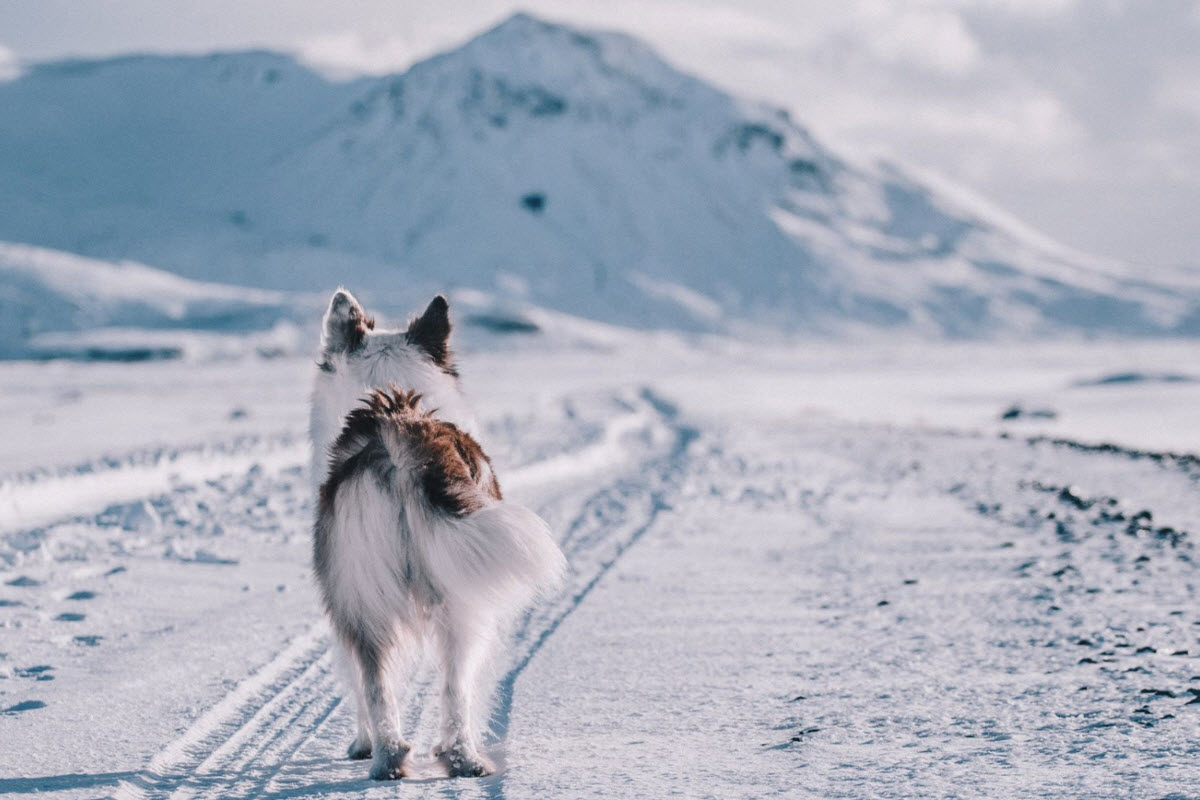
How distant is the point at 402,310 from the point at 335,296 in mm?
119874

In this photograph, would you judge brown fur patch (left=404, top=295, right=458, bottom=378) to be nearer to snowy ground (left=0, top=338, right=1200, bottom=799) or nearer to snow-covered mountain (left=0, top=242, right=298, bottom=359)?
snowy ground (left=0, top=338, right=1200, bottom=799)

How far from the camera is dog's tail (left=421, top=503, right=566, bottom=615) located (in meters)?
3.71

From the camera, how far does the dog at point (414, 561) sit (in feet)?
12.3

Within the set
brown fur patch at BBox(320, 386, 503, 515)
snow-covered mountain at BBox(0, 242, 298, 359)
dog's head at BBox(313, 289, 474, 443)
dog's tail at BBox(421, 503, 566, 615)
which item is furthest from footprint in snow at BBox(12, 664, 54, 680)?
snow-covered mountain at BBox(0, 242, 298, 359)

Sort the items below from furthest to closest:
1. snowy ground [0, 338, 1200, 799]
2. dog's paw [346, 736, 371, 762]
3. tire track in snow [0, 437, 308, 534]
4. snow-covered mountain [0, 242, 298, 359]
Answer: snow-covered mountain [0, 242, 298, 359] → tire track in snow [0, 437, 308, 534] → dog's paw [346, 736, 371, 762] → snowy ground [0, 338, 1200, 799]

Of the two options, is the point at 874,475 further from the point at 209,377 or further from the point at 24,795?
the point at 209,377

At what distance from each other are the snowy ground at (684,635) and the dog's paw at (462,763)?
0.20 ft

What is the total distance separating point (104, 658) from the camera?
557 cm

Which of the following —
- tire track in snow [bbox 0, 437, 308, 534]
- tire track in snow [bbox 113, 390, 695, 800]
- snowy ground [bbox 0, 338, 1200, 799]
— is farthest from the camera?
tire track in snow [bbox 0, 437, 308, 534]

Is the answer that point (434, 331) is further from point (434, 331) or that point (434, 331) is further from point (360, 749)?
point (360, 749)

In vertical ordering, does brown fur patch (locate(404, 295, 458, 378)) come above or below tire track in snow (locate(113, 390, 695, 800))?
above

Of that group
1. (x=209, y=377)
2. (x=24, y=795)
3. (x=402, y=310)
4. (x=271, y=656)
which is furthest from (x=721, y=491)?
(x=402, y=310)

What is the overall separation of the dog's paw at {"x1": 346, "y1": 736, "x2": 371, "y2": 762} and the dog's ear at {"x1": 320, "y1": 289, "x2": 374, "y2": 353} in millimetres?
1575

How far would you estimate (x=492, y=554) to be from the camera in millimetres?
3715
